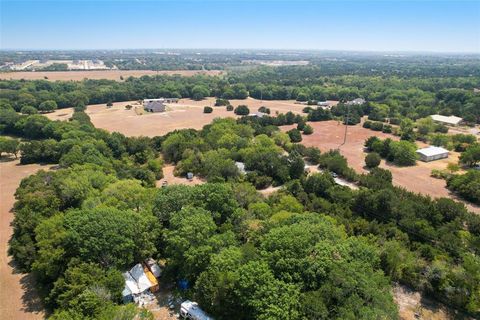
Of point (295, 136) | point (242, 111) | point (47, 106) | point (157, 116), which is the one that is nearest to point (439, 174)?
point (295, 136)

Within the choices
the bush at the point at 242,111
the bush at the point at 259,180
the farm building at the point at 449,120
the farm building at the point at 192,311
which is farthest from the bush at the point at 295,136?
the farm building at the point at 192,311

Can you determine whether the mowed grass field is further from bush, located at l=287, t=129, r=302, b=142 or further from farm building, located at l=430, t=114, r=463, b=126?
farm building, located at l=430, t=114, r=463, b=126

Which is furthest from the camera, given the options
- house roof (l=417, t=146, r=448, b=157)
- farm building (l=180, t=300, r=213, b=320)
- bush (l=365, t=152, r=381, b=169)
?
house roof (l=417, t=146, r=448, b=157)

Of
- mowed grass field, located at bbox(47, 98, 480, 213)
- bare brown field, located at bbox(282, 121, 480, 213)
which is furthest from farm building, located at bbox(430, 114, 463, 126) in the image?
bare brown field, located at bbox(282, 121, 480, 213)

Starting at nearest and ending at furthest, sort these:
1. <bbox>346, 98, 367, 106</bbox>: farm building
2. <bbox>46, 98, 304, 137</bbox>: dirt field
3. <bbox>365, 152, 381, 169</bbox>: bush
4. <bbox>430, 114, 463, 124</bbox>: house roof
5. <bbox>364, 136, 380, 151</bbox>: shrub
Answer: <bbox>365, 152, 381, 169</bbox>: bush → <bbox>364, 136, 380, 151</bbox>: shrub → <bbox>46, 98, 304, 137</bbox>: dirt field → <bbox>430, 114, 463, 124</bbox>: house roof → <bbox>346, 98, 367, 106</bbox>: farm building

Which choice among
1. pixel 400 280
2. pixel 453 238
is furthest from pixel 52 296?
pixel 453 238

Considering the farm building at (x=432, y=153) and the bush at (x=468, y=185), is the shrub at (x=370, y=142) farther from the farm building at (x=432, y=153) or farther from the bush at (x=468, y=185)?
the bush at (x=468, y=185)

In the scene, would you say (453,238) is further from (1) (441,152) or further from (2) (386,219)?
(1) (441,152)
